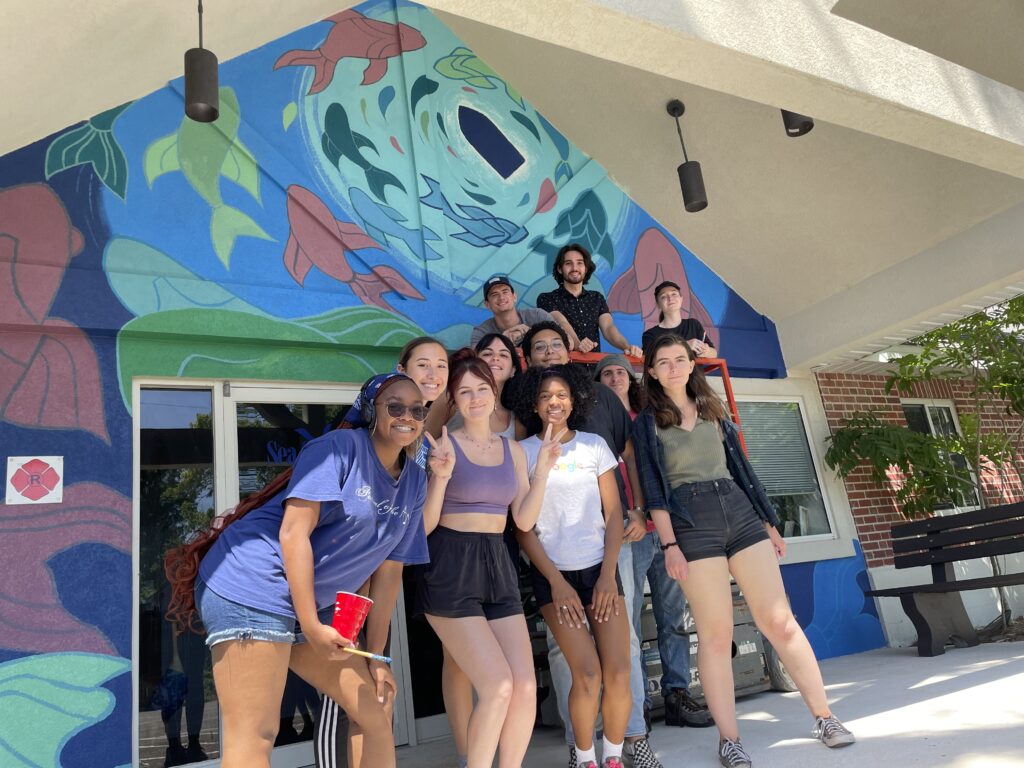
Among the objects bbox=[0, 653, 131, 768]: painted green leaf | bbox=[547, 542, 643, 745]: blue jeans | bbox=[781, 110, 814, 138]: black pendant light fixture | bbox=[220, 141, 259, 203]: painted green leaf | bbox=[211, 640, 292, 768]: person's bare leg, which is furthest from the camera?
bbox=[781, 110, 814, 138]: black pendant light fixture

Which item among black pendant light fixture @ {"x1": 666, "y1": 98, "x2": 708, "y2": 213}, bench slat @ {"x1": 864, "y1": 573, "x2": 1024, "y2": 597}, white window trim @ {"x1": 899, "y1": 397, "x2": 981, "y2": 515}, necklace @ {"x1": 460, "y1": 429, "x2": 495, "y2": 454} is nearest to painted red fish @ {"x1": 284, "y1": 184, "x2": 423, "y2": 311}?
necklace @ {"x1": 460, "y1": 429, "x2": 495, "y2": 454}

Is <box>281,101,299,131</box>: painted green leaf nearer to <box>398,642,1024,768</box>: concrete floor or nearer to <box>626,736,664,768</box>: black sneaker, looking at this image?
<box>398,642,1024,768</box>: concrete floor

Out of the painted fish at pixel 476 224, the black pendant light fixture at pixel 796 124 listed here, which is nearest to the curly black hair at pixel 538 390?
the painted fish at pixel 476 224

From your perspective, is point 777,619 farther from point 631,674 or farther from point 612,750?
point 612,750

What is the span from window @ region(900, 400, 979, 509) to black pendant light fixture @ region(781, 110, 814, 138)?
11.2 feet

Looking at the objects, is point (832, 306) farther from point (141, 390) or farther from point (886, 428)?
point (141, 390)

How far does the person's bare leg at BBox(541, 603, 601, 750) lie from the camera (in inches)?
118

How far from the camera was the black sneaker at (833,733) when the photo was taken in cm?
306

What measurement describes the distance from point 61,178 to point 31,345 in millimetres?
868

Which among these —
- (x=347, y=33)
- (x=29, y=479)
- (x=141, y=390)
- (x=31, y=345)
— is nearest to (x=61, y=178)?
(x=31, y=345)

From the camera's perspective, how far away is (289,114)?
4773 mm

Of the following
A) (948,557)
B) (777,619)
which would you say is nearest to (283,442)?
(777,619)

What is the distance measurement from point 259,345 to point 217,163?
41.4 inches

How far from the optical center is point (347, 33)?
5121 mm
